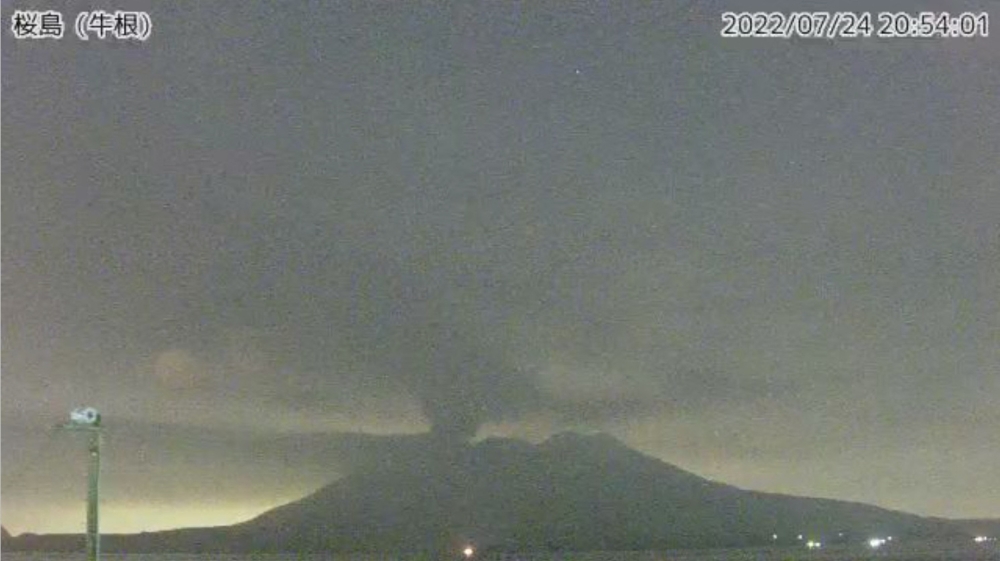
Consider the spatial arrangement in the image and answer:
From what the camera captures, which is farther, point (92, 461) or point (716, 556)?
point (716, 556)

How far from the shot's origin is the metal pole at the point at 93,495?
11.8m

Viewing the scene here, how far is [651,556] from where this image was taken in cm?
4078

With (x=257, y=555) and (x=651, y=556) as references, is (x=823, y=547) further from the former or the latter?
(x=257, y=555)

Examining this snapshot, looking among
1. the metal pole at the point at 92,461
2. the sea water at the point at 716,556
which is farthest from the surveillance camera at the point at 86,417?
the sea water at the point at 716,556

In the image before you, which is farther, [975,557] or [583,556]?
[583,556]

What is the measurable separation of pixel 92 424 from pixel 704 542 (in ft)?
151

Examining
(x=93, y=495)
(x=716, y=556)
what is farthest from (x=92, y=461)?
(x=716, y=556)

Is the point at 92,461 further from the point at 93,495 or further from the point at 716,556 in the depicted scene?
the point at 716,556

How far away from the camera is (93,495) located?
12078 mm

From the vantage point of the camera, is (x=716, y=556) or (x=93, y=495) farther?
(x=716, y=556)

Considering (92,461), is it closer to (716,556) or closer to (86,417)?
(86,417)

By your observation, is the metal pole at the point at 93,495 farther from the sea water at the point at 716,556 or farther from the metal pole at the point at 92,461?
the sea water at the point at 716,556

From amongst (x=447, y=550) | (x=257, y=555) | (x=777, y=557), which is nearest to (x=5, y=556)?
(x=257, y=555)

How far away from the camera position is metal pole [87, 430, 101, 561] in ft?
38.6
